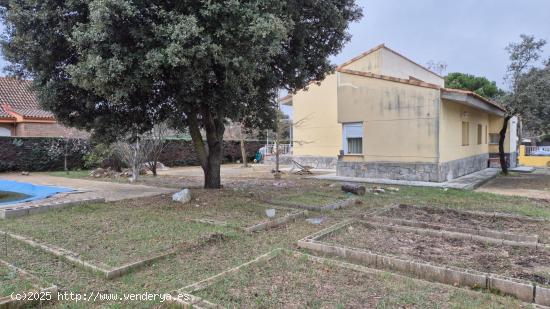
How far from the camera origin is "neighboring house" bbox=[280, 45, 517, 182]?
1262cm

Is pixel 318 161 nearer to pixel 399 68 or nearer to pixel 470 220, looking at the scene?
pixel 399 68

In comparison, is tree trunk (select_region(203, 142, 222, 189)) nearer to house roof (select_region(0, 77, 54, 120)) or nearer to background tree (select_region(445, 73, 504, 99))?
house roof (select_region(0, 77, 54, 120))

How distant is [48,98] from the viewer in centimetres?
786

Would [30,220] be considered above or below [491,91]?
below

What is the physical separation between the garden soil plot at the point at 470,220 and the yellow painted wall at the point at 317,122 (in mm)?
11776

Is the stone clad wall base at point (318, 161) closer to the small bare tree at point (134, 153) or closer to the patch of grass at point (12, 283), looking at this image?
the small bare tree at point (134, 153)

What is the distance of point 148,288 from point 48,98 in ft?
19.9

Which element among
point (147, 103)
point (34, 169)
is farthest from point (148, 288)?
point (34, 169)

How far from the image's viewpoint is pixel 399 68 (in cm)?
1881

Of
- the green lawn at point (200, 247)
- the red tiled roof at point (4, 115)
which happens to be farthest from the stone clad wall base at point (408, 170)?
the red tiled roof at point (4, 115)

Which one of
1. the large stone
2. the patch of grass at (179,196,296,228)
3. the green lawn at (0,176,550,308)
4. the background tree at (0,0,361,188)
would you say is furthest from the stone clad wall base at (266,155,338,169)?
the large stone

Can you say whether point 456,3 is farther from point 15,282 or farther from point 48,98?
point 15,282

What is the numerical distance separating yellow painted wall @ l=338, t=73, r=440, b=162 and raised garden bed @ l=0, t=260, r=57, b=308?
12062 mm

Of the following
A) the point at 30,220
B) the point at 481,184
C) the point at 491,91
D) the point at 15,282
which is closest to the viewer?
the point at 15,282
